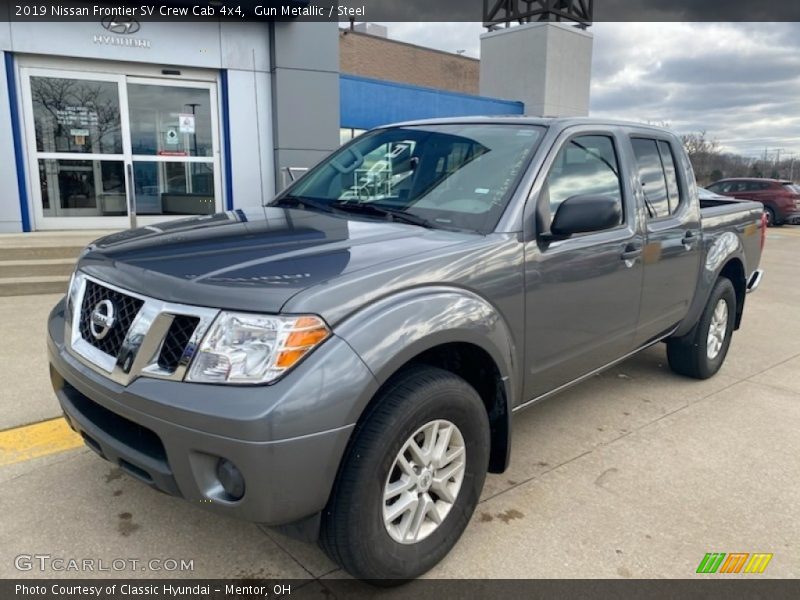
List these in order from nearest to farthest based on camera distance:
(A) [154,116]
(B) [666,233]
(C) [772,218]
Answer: (B) [666,233]
(A) [154,116]
(C) [772,218]

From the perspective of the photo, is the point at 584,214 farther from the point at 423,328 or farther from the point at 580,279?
the point at 423,328

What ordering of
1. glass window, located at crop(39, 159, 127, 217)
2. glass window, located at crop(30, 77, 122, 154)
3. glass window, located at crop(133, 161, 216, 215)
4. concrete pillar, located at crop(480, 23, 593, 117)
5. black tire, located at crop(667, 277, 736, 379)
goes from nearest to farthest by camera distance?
black tire, located at crop(667, 277, 736, 379), glass window, located at crop(30, 77, 122, 154), glass window, located at crop(39, 159, 127, 217), glass window, located at crop(133, 161, 216, 215), concrete pillar, located at crop(480, 23, 593, 117)

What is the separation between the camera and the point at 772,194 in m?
22.0

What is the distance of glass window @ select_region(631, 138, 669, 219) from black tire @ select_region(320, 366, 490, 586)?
2127 mm

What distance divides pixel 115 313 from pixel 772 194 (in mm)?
24550

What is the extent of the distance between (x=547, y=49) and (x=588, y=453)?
56.2 feet

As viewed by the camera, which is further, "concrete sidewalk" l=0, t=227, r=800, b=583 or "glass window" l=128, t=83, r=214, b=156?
"glass window" l=128, t=83, r=214, b=156

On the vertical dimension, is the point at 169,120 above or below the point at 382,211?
above

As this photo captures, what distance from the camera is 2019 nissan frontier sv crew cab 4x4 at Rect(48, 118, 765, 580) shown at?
199 cm

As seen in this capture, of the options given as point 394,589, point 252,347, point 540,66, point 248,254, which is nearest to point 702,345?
point 394,589

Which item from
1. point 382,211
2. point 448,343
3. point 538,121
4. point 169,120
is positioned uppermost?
point 169,120

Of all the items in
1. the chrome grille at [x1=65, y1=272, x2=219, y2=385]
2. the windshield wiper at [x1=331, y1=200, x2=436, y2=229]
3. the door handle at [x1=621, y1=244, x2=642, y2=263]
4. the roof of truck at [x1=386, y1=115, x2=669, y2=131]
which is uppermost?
the roof of truck at [x1=386, y1=115, x2=669, y2=131]

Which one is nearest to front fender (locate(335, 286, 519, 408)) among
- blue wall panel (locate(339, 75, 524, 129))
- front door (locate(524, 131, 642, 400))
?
front door (locate(524, 131, 642, 400))

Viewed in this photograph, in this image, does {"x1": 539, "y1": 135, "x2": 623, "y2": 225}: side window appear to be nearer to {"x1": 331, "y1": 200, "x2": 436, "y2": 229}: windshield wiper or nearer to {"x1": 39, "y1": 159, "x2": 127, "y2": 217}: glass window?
{"x1": 331, "y1": 200, "x2": 436, "y2": 229}: windshield wiper
